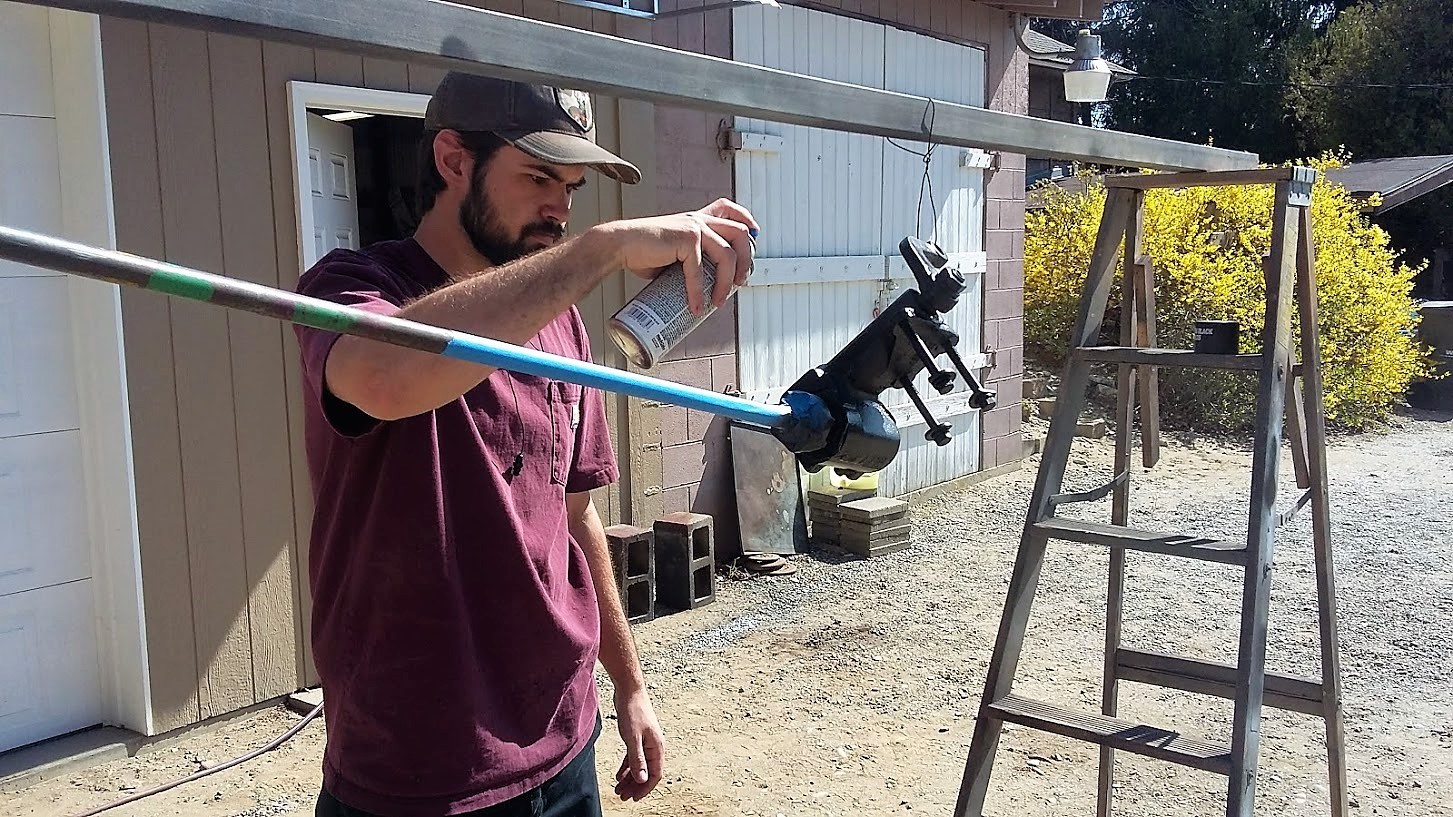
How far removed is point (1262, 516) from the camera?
288cm

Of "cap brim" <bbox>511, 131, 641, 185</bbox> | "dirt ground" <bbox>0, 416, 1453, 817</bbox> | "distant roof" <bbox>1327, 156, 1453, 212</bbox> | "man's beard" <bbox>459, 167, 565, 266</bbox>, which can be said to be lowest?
"dirt ground" <bbox>0, 416, 1453, 817</bbox>

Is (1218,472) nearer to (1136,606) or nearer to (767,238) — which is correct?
(1136,606)

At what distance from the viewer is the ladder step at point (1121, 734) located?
9.36 ft

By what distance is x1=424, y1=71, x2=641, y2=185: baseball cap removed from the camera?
5.74 feet

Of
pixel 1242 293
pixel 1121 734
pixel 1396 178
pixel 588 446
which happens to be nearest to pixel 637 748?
pixel 588 446

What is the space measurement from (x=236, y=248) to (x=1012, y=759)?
3.31 meters

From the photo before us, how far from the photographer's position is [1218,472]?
9.33 meters

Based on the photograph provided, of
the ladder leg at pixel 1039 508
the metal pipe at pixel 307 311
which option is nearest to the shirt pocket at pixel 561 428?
the metal pipe at pixel 307 311

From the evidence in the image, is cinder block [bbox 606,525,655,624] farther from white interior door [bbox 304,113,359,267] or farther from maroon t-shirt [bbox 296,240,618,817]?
maroon t-shirt [bbox 296,240,618,817]

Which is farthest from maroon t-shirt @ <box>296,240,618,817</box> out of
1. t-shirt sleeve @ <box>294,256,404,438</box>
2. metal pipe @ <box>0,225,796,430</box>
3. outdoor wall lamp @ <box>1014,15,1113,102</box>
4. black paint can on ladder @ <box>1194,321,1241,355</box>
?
outdoor wall lamp @ <box>1014,15,1113,102</box>

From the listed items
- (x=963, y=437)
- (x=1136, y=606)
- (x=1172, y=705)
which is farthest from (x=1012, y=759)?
(x=963, y=437)

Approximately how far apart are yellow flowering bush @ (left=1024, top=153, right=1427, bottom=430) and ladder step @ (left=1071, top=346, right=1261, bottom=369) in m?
7.67

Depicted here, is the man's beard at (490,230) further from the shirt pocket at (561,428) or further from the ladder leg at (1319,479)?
the ladder leg at (1319,479)

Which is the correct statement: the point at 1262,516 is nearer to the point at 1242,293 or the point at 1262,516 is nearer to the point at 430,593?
the point at 430,593
